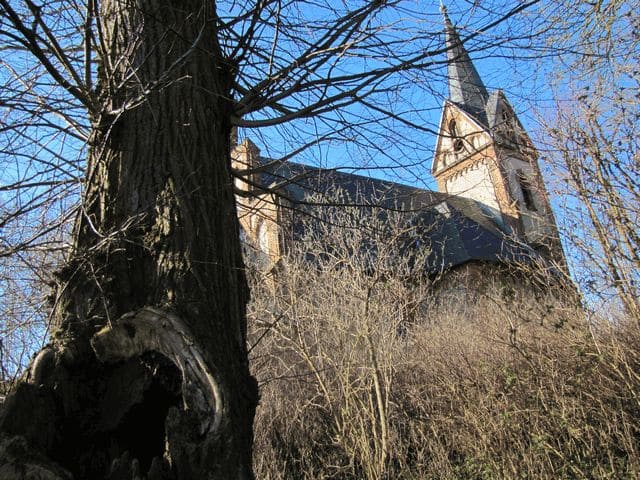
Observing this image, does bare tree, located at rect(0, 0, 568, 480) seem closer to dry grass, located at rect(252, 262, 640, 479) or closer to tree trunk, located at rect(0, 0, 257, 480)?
tree trunk, located at rect(0, 0, 257, 480)

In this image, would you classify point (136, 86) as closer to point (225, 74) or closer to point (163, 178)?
point (163, 178)

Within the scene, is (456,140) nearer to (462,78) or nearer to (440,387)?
(462,78)

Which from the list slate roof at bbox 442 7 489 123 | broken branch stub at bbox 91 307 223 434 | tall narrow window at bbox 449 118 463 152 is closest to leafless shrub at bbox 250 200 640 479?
tall narrow window at bbox 449 118 463 152

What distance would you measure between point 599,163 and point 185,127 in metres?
4.33

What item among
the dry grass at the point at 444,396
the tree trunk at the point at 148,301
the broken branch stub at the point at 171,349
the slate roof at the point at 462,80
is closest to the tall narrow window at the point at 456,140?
the slate roof at the point at 462,80

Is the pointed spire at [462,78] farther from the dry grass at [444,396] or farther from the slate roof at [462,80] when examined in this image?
the dry grass at [444,396]

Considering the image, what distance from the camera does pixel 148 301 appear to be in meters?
1.91

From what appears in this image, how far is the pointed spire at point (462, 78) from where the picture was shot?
9.17 ft

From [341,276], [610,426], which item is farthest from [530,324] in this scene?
[341,276]

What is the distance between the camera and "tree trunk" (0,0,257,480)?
162 cm

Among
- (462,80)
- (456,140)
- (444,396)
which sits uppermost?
(462,80)

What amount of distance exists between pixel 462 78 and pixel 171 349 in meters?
2.41

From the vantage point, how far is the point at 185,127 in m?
2.23

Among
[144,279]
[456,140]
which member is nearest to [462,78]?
[456,140]
